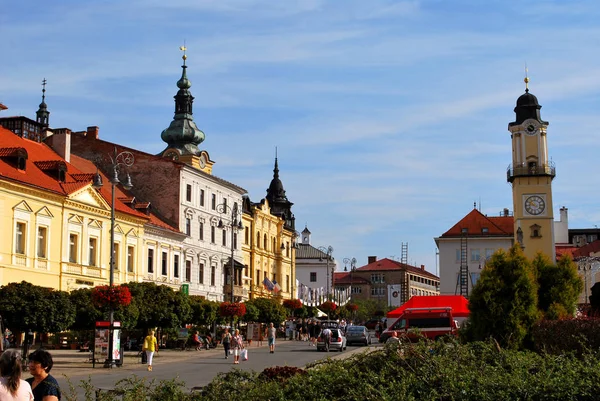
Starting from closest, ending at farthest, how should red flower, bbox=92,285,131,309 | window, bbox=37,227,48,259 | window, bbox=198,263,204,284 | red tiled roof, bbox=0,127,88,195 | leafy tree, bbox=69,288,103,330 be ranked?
red flower, bbox=92,285,131,309 < leafy tree, bbox=69,288,103,330 < red tiled roof, bbox=0,127,88,195 < window, bbox=37,227,48,259 < window, bbox=198,263,204,284

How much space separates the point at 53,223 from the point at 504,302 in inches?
1070

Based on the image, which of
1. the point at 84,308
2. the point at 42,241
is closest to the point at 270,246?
the point at 42,241

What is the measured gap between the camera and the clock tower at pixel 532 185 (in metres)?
76.9

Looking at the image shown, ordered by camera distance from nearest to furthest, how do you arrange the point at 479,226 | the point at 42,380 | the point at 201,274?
the point at 42,380, the point at 201,274, the point at 479,226

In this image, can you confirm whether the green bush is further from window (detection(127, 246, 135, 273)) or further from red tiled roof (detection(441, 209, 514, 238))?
red tiled roof (detection(441, 209, 514, 238))

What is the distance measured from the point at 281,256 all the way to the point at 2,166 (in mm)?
49781

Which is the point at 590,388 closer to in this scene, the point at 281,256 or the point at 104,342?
the point at 104,342

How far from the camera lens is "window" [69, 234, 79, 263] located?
47.0 m

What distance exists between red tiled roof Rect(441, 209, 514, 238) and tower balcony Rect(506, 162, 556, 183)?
22629 mm

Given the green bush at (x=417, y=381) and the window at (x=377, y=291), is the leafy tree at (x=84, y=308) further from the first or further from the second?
the window at (x=377, y=291)

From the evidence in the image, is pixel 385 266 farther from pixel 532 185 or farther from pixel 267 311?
pixel 267 311

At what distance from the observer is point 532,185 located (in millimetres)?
77875

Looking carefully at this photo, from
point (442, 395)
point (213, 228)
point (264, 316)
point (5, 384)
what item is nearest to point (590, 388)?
point (442, 395)

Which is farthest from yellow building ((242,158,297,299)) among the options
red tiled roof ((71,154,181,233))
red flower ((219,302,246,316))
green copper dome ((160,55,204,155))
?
red flower ((219,302,246,316))
